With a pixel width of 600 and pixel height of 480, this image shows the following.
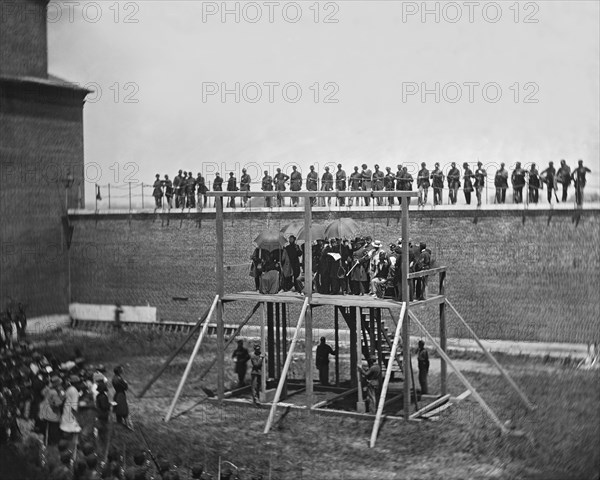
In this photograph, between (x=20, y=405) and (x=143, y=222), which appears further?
(x=143, y=222)

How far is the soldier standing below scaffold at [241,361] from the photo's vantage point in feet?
23.6

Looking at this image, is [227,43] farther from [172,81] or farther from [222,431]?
[222,431]

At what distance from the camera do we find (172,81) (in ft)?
22.4

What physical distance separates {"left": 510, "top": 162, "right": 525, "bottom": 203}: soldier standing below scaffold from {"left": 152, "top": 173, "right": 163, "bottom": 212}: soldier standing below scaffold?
232cm

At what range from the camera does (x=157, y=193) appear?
7.25 meters

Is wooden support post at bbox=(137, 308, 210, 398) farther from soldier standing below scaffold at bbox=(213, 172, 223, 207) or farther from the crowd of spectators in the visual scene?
soldier standing below scaffold at bbox=(213, 172, 223, 207)

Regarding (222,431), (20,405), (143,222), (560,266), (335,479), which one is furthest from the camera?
(560,266)

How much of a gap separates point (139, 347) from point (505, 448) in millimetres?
2573

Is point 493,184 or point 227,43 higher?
point 227,43

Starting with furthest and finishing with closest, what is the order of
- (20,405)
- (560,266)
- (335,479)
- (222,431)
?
(560,266)
(20,405)
(222,431)
(335,479)

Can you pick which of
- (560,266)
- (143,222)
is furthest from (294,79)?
(560,266)

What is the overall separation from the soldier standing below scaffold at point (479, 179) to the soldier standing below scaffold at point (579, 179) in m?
0.63

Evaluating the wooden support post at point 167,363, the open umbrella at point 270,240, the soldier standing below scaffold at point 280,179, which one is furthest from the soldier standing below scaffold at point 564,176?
the wooden support post at point 167,363

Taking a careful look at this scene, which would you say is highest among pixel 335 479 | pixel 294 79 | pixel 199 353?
pixel 294 79
